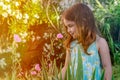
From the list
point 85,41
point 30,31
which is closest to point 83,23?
point 85,41

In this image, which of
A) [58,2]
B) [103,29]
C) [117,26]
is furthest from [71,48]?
[117,26]

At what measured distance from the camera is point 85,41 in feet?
11.1

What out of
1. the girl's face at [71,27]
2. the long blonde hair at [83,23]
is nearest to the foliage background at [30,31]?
the long blonde hair at [83,23]

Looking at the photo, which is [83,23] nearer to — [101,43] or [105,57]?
[101,43]

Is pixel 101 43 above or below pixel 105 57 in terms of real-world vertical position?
above

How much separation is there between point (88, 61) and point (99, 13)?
4.36 metres

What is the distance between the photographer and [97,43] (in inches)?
134

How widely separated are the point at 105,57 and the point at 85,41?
215 millimetres

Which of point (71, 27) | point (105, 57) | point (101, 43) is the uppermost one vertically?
point (71, 27)

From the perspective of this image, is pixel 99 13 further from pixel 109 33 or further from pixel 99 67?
pixel 99 67

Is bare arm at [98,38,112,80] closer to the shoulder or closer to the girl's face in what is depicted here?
the shoulder

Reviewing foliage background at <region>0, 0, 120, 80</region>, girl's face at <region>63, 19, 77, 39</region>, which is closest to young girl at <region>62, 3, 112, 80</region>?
girl's face at <region>63, 19, 77, 39</region>

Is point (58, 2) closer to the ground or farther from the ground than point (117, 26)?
farther from the ground

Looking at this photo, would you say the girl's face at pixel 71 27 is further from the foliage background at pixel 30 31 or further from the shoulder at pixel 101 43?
the foliage background at pixel 30 31
